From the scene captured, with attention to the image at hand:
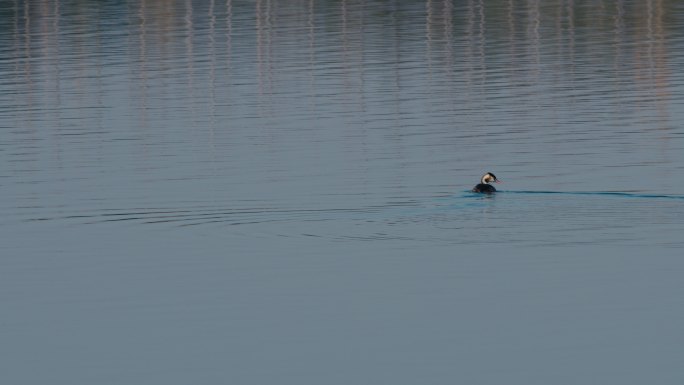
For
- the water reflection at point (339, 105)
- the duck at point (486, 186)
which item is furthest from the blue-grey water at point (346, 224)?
the duck at point (486, 186)

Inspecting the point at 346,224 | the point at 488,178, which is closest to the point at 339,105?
the point at 488,178

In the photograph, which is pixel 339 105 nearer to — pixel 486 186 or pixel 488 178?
pixel 488 178

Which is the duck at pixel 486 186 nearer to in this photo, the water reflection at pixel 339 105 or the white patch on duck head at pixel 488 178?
the white patch on duck head at pixel 488 178

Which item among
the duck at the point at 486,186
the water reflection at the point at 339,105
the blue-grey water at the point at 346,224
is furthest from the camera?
the water reflection at the point at 339,105

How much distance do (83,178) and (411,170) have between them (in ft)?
22.3

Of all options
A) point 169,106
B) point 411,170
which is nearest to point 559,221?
point 411,170

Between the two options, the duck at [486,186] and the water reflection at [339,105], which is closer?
the duck at [486,186]

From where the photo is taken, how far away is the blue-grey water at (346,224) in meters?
21.6

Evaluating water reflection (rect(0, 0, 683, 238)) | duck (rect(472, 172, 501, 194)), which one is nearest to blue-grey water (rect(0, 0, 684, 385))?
water reflection (rect(0, 0, 683, 238))

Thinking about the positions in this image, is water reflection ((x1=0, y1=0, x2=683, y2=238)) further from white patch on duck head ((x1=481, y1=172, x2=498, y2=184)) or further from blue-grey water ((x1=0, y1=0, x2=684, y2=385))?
white patch on duck head ((x1=481, y1=172, x2=498, y2=184))

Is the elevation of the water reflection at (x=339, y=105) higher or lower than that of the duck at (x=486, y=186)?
higher

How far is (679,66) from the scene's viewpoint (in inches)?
2399

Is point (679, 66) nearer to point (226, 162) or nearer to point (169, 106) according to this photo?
point (169, 106)

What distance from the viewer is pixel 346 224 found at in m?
30.2
